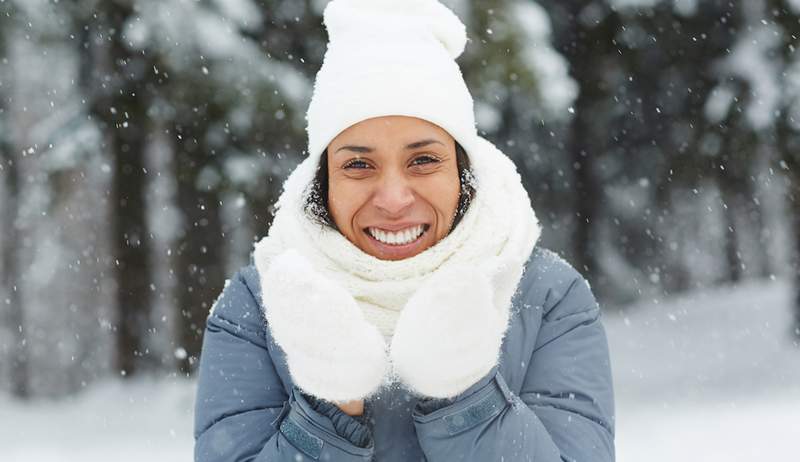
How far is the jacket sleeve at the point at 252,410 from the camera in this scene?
1960 millimetres

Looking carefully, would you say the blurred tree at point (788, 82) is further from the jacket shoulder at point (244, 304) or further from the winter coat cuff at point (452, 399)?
the winter coat cuff at point (452, 399)

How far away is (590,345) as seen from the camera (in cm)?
224

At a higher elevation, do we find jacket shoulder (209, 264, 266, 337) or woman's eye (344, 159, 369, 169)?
woman's eye (344, 159, 369, 169)

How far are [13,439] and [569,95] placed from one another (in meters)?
6.16

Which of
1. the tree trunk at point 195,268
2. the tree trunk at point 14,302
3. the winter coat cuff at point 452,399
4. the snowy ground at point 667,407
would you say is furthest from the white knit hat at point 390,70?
the tree trunk at point 14,302

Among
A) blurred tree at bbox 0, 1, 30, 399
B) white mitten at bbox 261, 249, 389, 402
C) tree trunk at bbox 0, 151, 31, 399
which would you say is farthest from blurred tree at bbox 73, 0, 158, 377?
white mitten at bbox 261, 249, 389, 402

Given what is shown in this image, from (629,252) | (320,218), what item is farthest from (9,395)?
(629,252)

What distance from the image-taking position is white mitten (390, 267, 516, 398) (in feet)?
6.12

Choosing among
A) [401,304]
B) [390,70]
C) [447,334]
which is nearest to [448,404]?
[447,334]

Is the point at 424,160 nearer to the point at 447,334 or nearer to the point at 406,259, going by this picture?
the point at 406,259

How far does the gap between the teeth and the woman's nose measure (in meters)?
0.10

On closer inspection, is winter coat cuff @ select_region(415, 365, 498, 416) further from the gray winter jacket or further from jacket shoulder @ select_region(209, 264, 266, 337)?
jacket shoulder @ select_region(209, 264, 266, 337)

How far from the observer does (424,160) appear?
2.16 meters

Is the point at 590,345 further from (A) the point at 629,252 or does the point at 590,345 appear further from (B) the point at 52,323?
(A) the point at 629,252
